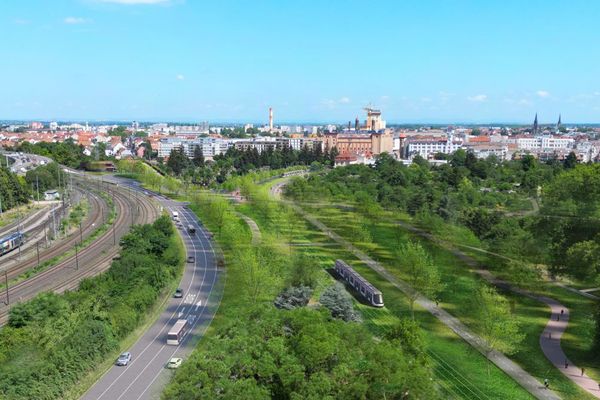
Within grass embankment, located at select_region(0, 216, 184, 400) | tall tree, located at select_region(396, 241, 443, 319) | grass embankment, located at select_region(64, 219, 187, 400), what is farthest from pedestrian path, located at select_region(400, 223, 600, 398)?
grass embankment, located at select_region(0, 216, 184, 400)

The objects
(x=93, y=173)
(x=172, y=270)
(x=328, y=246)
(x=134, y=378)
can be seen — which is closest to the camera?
(x=134, y=378)

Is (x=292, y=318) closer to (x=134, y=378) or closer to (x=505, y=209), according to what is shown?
(x=134, y=378)

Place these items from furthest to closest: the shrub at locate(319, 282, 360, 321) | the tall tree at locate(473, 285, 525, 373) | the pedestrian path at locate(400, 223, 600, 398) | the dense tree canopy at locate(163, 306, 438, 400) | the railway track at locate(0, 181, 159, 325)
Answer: the railway track at locate(0, 181, 159, 325), the shrub at locate(319, 282, 360, 321), the tall tree at locate(473, 285, 525, 373), the pedestrian path at locate(400, 223, 600, 398), the dense tree canopy at locate(163, 306, 438, 400)

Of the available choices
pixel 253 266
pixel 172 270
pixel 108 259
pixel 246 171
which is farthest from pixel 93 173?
pixel 253 266

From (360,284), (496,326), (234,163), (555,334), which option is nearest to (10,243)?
(360,284)

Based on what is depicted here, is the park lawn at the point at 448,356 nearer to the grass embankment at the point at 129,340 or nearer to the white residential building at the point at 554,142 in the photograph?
the grass embankment at the point at 129,340

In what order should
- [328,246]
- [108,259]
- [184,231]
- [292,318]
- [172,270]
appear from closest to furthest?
[292,318]
[172,270]
[108,259]
[328,246]
[184,231]

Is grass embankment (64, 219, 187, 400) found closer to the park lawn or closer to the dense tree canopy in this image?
the dense tree canopy
